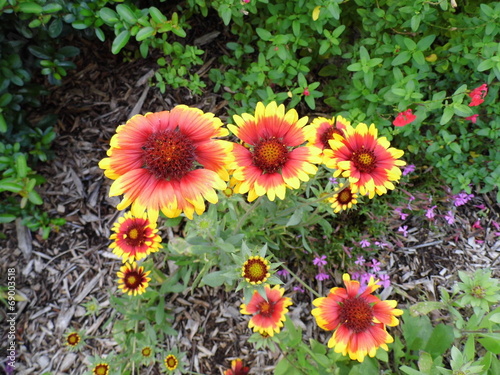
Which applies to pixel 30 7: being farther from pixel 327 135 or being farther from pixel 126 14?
pixel 327 135

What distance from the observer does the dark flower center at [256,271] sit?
1607mm

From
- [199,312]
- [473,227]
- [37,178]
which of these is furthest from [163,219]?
[473,227]

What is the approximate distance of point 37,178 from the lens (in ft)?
8.91

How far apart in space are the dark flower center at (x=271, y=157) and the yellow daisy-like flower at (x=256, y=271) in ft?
1.37

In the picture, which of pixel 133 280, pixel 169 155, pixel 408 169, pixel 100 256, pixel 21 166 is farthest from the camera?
pixel 100 256

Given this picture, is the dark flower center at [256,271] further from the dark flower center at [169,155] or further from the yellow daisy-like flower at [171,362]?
the yellow daisy-like flower at [171,362]

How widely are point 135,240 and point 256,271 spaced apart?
0.94 meters

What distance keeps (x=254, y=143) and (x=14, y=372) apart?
257 centimetres

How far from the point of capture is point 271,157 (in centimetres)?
146

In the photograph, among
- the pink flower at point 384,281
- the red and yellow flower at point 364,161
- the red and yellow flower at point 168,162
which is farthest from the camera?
the pink flower at point 384,281

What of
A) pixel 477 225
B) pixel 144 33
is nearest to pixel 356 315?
pixel 477 225

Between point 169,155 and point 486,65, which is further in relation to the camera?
point 486,65

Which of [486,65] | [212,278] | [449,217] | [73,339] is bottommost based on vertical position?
[73,339]

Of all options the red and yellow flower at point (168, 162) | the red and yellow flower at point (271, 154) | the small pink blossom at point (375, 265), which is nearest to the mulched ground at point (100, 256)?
the small pink blossom at point (375, 265)
